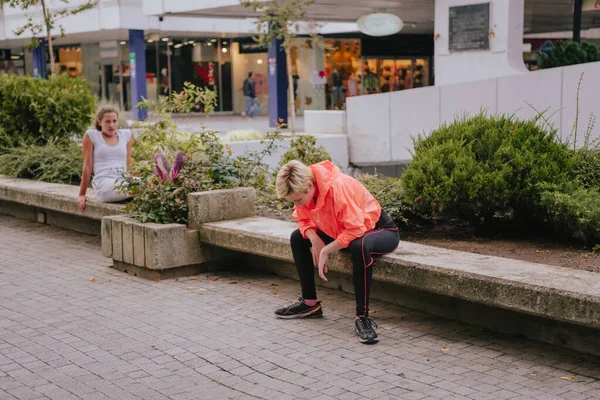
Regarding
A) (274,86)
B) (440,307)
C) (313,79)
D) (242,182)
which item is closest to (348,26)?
(274,86)

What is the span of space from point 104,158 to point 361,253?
4.28m

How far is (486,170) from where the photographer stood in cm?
634

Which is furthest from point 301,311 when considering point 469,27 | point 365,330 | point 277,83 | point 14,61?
point 14,61

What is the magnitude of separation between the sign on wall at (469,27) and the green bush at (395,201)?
9555 millimetres

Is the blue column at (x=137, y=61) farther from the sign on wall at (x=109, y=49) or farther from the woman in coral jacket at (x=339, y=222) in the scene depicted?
the woman in coral jacket at (x=339, y=222)

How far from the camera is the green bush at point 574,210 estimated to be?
19.3ft

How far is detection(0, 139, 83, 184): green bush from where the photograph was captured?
1098 cm

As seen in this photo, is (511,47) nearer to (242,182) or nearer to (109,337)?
(242,182)

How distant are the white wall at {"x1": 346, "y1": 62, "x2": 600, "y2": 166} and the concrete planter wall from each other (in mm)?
4600

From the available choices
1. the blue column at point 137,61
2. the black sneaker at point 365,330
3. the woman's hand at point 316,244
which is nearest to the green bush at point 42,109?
the woman's hand at point 316,244

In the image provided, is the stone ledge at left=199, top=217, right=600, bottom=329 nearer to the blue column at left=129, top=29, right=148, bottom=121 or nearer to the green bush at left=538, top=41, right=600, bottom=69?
A: the green bush at left=538, top=41, right=600, bottom=69

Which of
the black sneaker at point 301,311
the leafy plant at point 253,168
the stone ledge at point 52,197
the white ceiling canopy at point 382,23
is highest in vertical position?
the white ceiling canopy at point 382,23

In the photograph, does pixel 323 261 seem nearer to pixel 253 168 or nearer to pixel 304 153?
pixel 253 168

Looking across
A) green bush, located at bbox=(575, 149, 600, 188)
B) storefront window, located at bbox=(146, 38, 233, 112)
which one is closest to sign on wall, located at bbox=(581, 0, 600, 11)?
green bush, located at bbox=(575, 149, 600, 188)
